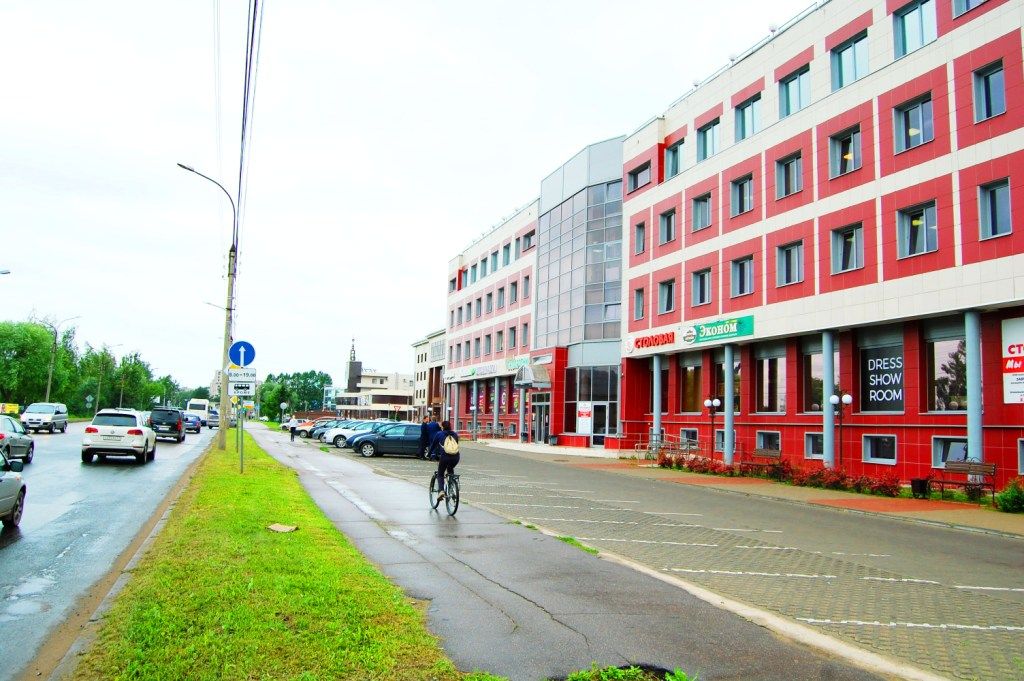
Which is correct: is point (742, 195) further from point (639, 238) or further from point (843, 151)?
point (639, 238)

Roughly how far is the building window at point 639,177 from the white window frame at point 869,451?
18.8m

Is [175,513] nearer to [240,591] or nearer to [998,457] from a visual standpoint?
[240,591]

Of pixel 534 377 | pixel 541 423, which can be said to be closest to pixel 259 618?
pixel 534 377

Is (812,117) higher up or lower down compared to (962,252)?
higher up

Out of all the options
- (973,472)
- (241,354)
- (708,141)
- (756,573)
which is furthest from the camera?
(708,141)

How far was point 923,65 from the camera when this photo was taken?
23984mm

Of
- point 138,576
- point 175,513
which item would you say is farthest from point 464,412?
point 138,576

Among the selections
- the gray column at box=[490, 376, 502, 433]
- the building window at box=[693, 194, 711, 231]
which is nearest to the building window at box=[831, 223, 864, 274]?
the building window at box=[693, 194, 711, 231]

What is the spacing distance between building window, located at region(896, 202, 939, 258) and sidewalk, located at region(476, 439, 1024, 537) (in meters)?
7.91

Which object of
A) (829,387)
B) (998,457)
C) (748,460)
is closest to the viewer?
(998,457)

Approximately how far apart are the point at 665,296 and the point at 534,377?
13872 mm

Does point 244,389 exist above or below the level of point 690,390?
below

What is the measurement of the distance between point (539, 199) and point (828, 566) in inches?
1902

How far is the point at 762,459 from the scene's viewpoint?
28.5 meters
